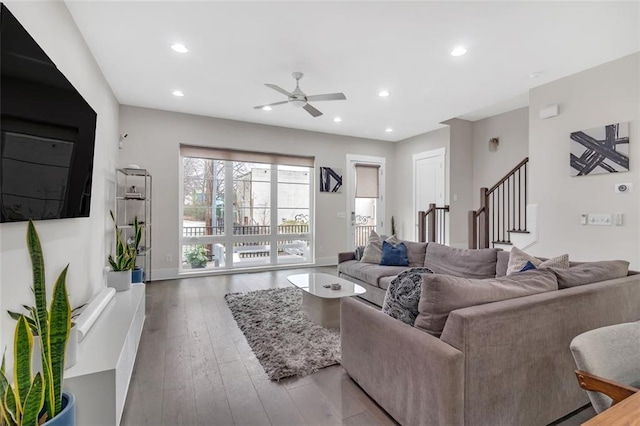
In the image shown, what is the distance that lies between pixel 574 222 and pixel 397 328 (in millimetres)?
3303

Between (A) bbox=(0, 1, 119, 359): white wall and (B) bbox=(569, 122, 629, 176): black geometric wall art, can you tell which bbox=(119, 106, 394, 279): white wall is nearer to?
(A) bbox=(0, 1, 119, 359): white wall

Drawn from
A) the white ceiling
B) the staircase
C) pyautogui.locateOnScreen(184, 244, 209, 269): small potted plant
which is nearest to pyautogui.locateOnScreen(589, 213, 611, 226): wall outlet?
the staircase

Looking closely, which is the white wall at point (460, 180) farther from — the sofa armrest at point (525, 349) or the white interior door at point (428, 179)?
the sofa armrest at point (525, 349)

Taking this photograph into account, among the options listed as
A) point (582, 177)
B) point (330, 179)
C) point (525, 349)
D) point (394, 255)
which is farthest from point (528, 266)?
point (330, 179)

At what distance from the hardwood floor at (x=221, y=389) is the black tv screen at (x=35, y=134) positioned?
1274mm

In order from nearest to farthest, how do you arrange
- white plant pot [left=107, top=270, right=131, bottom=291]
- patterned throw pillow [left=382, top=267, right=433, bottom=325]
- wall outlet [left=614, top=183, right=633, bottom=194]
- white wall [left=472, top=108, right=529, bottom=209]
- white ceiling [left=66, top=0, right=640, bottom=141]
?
patterned throw pillow [left=382, top=267, right=433, bottom=325]
white ceiling [left=66, top=0, right=640, bottom=141]
white plant pot [left=107, top=270, right=131, bottom=291]
wall outlet [left=614, top=183, right=633, bottom=194]
white wall [left=472, top=108, right=529, bottom=209]

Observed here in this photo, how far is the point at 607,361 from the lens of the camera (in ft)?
3.75

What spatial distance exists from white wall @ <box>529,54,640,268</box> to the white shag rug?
303 centimetres

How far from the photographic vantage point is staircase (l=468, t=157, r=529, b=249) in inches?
185

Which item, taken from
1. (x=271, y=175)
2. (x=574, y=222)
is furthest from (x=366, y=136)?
(x=574, y=222)

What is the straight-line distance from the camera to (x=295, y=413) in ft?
5.93

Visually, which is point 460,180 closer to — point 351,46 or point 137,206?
point 351,46

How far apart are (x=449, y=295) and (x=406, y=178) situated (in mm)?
5749

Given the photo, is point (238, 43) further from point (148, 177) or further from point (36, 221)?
point (148, 177)
